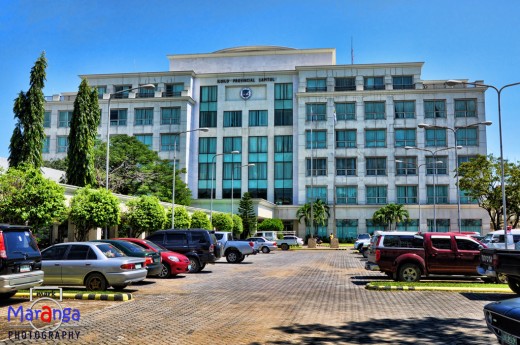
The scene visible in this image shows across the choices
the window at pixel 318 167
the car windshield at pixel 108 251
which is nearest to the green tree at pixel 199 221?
the car windshield at pixel 108 251

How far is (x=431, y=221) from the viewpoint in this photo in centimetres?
6994

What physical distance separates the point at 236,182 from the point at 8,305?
64.0 meters

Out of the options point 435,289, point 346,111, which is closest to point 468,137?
point 346,111

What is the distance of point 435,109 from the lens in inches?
2827

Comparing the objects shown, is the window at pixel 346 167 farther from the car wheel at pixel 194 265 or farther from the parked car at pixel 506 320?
the parked car at pixel 506 320

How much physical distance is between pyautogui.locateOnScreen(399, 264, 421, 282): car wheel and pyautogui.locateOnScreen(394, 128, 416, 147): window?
56.5m

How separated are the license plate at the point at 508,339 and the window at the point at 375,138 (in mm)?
68325

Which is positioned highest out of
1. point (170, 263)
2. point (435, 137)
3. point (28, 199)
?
point (435, 137)

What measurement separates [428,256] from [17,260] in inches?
531

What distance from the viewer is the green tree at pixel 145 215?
3291 centimetres

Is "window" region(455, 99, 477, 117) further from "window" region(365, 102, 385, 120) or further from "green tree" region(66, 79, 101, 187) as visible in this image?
"green tree" region(66, 79, 101, 187)

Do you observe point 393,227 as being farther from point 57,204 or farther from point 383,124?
point 57,204

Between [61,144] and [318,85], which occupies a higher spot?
[318,85]

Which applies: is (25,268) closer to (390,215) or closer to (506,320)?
(506,320)
